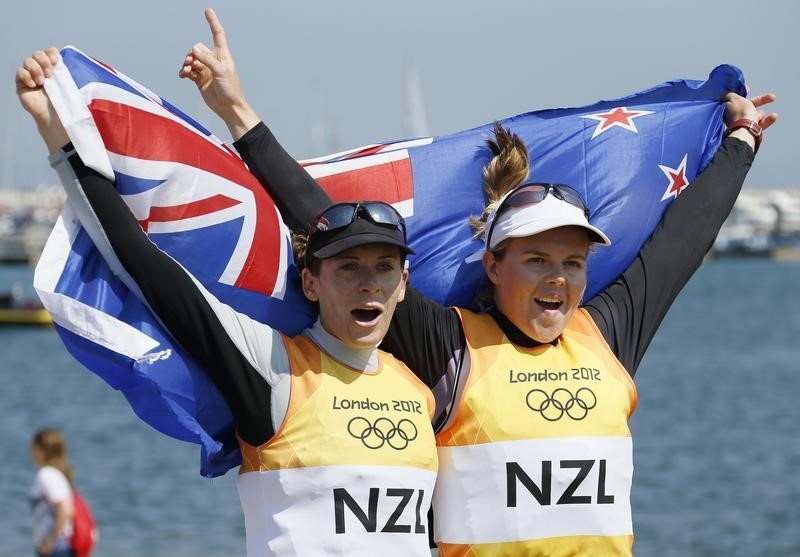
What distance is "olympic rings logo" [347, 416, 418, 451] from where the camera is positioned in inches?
160

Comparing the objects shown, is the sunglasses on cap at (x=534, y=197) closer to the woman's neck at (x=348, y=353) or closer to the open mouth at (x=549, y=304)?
the open mouth at (x=549, y=304)

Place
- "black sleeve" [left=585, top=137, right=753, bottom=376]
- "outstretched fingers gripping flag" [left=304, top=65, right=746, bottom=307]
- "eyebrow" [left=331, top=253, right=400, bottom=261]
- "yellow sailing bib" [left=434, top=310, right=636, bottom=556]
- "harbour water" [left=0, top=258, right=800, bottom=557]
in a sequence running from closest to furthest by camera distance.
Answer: "eyebrow" [left=331, top=253, right=400, bottom=261] → "yellow sailing bib" [left=434, top=310, right=636, bottom=556] → "black sleeve" [left=585, top=137, right=753, bottom=376] → "outstretched fingers gripping flag" [left=304, top=65, right=746, bottom=307] → "harbour water" [left=0, top=258, right=800, bottom=557]

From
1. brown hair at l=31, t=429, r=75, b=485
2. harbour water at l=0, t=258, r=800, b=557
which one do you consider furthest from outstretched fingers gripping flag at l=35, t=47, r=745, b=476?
brown hair at l=31, t=429, r=75, b=485

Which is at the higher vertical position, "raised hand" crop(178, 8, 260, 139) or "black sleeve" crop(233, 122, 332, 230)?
"raised hand" crop(178, 8, 260, 139)

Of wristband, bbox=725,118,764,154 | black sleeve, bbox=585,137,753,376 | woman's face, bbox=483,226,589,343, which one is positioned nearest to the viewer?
woman's face, bbox=483,226,589,343

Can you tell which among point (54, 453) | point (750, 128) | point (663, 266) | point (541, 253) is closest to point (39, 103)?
point (541, 253)

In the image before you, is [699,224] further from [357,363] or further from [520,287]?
[357,363]

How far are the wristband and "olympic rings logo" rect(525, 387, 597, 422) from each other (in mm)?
1471

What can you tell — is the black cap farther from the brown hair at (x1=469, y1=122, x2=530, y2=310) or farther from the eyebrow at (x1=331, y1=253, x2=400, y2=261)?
the brown hair at (x1=469, y1=122, x2=530, y2=310)

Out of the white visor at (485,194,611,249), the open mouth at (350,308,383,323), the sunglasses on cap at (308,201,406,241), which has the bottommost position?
the open mouth at (350,308,383,323)

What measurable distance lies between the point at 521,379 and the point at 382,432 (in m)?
0.56

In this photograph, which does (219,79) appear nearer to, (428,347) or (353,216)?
(353,216)

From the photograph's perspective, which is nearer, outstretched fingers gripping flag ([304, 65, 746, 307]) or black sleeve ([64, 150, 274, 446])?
black sleeve ([64, 150, 274, 446])

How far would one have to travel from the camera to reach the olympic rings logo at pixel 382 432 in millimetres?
4062
